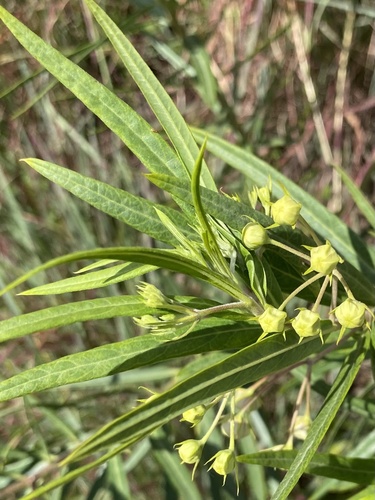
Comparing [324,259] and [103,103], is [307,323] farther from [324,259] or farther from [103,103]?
[103,103]

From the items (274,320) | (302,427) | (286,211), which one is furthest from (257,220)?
(302,427)

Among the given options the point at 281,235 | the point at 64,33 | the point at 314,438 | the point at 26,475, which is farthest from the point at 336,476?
the point at 64,33

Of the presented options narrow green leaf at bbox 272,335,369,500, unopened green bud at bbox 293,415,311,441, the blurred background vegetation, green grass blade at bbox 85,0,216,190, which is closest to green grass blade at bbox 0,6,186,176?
green grass blade at bbox 85,0,216,190

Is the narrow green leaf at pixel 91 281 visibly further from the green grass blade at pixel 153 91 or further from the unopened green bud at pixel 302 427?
the unopened green bud at pixel 302 427

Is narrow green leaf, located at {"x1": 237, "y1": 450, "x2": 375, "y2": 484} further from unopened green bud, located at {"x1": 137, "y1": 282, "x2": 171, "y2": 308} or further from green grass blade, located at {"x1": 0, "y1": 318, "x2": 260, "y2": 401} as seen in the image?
unopened green bud, located at {"x1": 137, "y1": 282, "x2": 171, "y2": 308}

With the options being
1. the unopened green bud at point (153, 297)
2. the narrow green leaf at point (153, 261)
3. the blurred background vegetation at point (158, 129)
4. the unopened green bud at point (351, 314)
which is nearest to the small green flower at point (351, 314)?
the unopened green bud at point (351, 314)

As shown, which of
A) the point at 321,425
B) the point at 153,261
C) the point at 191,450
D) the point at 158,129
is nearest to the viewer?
the point at 153,261

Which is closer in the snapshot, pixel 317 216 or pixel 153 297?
pixel 153 297
